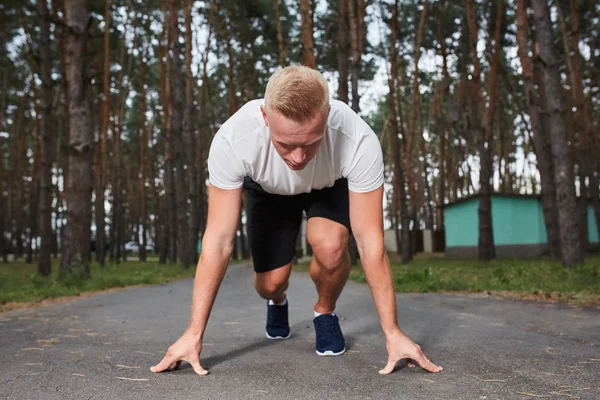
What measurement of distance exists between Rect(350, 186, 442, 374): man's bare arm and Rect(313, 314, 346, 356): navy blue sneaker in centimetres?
63

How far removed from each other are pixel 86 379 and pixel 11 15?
22.8 meters

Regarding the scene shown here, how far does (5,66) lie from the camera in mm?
28562

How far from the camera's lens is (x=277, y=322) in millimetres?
4531

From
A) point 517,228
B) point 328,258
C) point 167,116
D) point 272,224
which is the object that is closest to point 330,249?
point 328,258

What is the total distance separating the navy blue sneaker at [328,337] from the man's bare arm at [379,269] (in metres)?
0.63

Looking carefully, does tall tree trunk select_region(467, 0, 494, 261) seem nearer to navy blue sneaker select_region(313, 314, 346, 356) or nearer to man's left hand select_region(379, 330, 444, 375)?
navy blue sneaker select_region(313, 314, 346, 356)

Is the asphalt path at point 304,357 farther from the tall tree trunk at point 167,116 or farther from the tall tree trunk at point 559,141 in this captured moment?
the tall tree trunk at point 167,116

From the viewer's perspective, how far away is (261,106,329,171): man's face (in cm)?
279

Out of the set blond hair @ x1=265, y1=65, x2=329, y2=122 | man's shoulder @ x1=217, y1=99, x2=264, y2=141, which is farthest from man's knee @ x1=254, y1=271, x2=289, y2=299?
blond hair @ x1=265, y1=65, x2=329, y2=122

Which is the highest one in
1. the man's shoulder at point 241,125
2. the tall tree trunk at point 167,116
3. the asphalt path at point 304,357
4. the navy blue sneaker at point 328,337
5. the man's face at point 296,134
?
the tall tree trunk at point 167,116

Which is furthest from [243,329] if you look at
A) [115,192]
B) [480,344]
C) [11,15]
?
[115,192]

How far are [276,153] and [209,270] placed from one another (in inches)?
29.8

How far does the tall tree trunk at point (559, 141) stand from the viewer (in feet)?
38.1

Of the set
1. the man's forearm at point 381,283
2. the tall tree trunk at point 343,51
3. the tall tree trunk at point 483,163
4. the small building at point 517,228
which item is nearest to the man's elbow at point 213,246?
the man's forearm at point 381,283
